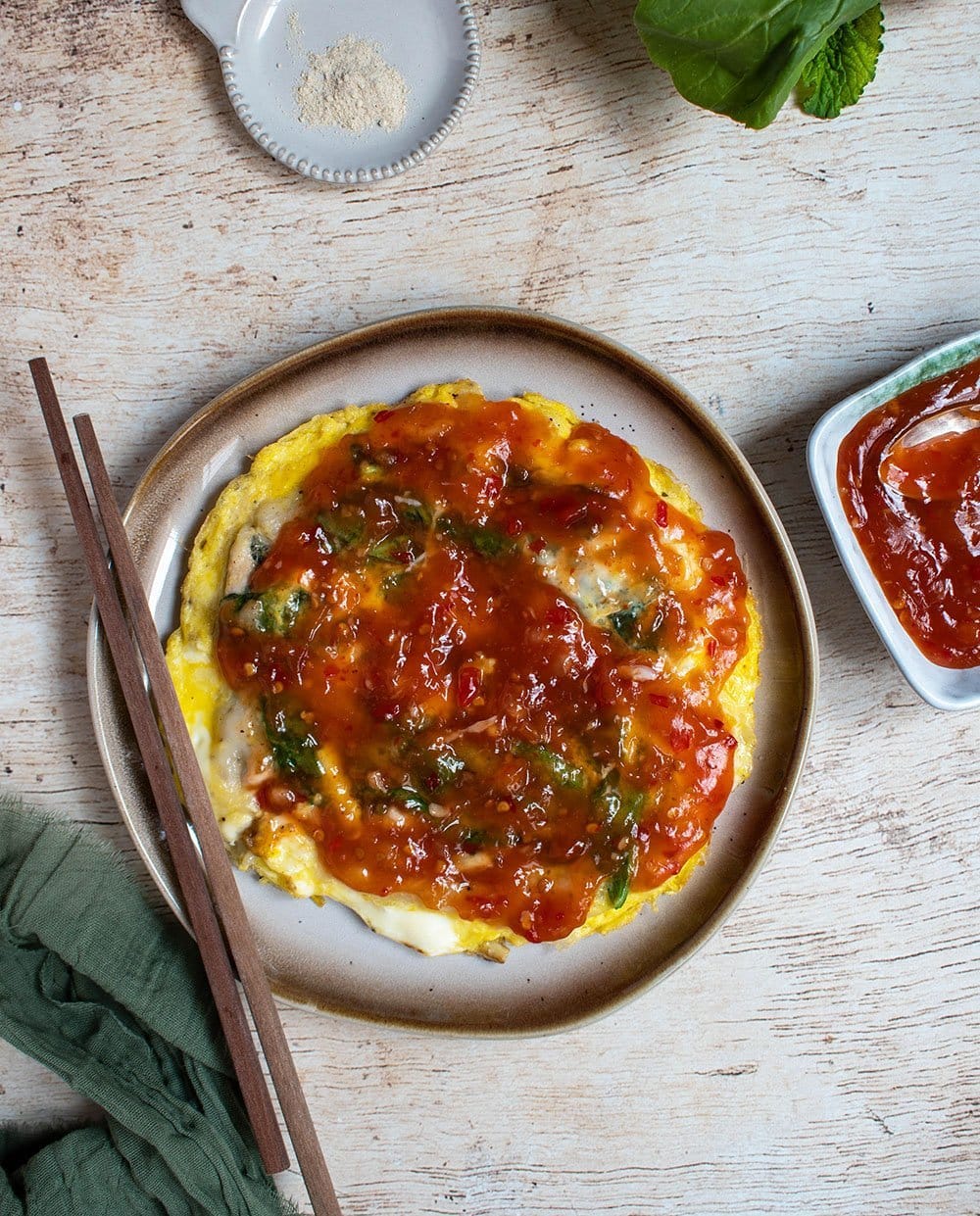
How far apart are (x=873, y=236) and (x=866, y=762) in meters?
1.85

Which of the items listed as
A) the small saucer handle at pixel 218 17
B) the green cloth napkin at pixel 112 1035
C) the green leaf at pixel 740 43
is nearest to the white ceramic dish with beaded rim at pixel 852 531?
the green leaf at pixel 740 43

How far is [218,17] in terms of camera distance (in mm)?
3135

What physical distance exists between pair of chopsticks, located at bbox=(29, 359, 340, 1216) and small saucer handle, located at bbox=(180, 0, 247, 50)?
3.95 ft

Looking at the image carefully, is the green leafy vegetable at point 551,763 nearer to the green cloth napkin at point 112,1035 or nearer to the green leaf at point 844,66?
the green cloth napkin at point 112,1035

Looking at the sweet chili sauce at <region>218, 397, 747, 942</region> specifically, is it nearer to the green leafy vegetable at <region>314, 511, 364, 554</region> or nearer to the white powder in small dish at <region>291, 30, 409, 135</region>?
the green leafy vegetable at <region>314, 511, 364, 554</region>

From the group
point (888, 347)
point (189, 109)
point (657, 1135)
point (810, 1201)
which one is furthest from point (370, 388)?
point (810, 1201)

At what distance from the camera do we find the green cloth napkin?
3.22 metres

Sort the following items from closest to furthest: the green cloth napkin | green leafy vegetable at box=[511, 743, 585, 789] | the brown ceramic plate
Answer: green leafy vegetable at box=[511, 743, 585, 789]
the brown ceramic plate
the green cloth napkin

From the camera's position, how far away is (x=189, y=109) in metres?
3.30

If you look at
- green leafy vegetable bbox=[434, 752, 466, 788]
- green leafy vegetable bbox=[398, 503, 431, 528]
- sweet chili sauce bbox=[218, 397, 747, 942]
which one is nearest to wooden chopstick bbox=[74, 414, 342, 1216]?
sweet chili sauce bbox=[218, 397, 747, 942]

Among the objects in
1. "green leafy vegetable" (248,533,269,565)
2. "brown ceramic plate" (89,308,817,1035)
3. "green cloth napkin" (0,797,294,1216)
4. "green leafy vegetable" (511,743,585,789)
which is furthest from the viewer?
"green cloth napkin" (0,797,294,1216)

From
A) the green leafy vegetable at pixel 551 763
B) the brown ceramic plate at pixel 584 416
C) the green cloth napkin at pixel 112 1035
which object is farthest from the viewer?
the green cloth napkin at pixel 112 1035

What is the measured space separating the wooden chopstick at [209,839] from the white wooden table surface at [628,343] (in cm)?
30

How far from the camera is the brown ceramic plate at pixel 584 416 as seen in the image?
3109 mm
